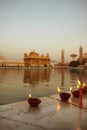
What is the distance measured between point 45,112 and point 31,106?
0.62 m

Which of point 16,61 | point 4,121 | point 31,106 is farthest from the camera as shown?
point 16,61

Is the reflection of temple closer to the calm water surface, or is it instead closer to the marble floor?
the calm water surface

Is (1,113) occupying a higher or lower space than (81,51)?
lower

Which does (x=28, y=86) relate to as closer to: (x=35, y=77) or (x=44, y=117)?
(x=44, y=117)

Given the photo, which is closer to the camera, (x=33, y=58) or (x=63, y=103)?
(x=63, y=103)

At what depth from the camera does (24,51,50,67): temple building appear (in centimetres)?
11194

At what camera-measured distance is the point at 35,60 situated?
114m

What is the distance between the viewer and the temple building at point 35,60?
111938mm

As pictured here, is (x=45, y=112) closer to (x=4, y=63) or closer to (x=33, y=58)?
(x=4, y=63)

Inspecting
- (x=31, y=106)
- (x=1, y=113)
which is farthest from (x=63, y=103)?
(x=1, y=113)

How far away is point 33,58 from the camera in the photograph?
113 metres

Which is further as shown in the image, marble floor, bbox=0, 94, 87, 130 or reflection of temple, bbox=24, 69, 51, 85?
reflection of temple, bbox=24, 69, 51, 85

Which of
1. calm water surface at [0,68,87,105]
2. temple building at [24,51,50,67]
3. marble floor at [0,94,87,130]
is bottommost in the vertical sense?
calm water surface at [0,68,87,105]

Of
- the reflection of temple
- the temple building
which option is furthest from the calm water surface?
the temple building
